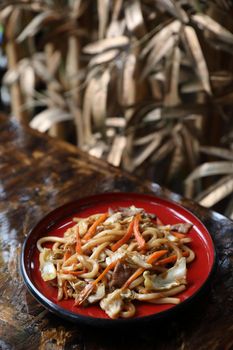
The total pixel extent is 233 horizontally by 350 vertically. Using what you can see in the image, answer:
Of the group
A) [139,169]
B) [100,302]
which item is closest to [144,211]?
[100,302]

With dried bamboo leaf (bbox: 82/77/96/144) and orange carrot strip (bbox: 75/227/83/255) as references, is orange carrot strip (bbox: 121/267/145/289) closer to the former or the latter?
orange carrot strip (bbox: 75/227/83/255)

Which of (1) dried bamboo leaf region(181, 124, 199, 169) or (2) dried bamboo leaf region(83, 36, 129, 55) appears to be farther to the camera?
(1) dried bamboo leaf region(181, 124, 199, 169)

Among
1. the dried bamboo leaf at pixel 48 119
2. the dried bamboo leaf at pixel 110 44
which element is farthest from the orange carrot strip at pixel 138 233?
the dried bamboo leaf at pixel 48 119

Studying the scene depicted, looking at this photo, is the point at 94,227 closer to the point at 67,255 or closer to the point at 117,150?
the point at 67,255

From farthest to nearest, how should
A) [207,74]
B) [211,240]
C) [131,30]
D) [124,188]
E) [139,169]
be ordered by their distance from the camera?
[139,169]
[131,30]
[207,74]
[124,188]
[211,240]

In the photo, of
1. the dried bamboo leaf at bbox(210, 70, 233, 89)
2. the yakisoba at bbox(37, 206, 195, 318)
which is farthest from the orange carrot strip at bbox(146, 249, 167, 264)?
the dried bamboo leaf at bbox(210, 70, 233, 89)

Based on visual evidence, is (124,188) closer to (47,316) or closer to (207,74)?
(47,316)

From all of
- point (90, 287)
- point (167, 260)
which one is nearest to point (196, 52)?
point (167, 260)
